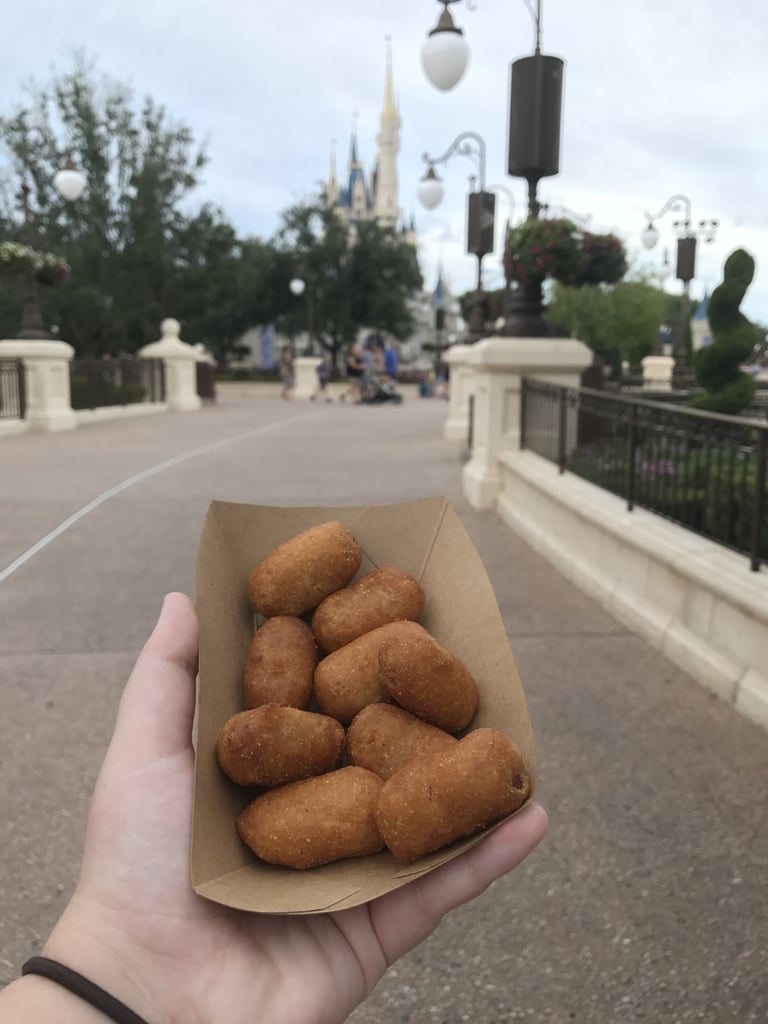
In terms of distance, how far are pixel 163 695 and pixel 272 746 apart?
34cm

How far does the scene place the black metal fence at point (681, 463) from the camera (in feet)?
15.1

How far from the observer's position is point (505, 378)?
9.19 meters

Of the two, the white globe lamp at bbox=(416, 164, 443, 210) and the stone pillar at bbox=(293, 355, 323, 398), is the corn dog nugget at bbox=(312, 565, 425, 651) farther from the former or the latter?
the stone pillar at bbox=(293, 355, 323, 398)

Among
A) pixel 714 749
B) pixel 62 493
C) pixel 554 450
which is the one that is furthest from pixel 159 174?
pixel 714 749

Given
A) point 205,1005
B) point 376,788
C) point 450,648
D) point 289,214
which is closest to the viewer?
point 205,1005

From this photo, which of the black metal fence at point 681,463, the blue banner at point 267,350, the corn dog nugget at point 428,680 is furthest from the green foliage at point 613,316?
the corn dog nugget at point 428,680

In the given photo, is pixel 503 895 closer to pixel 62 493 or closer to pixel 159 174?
pixel 62 493

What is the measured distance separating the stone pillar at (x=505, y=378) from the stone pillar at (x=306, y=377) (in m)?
24.3

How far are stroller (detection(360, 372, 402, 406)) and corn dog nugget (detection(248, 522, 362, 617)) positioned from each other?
2636cm

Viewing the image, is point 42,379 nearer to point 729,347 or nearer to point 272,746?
point 729,347

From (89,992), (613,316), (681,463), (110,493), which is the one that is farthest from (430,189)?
(613,316)

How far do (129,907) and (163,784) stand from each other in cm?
25

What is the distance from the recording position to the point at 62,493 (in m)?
9.88

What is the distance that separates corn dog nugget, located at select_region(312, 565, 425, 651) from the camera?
2.01m
